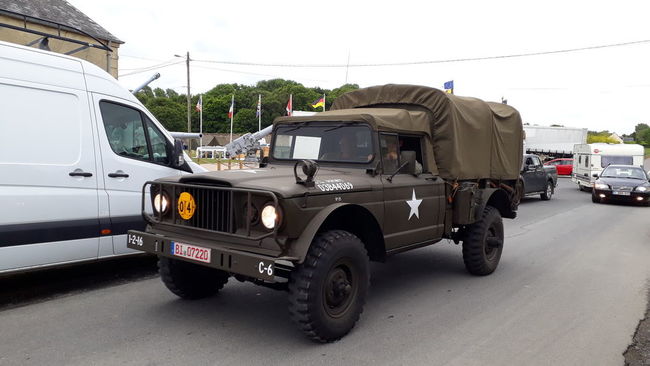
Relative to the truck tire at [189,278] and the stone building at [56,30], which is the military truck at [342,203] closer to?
the truck tire at [189,278]

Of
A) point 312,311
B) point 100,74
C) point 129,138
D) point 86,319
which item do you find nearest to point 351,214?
point 312,311

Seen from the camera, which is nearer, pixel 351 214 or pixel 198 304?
pixel 351 214

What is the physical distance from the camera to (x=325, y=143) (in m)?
5.36

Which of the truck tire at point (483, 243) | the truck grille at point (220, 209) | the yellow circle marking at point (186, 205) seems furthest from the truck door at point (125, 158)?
the truck tire at point (483, 243)

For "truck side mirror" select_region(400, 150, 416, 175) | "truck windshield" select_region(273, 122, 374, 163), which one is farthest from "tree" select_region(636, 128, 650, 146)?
"truck windshield" select_region(273, 122, 374, 163)

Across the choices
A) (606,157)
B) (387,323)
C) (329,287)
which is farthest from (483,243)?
(606,157)

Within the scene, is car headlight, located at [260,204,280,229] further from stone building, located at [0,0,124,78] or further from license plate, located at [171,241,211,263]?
stone building, located at [0,0,124,78]

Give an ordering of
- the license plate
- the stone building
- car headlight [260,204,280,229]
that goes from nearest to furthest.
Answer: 1. car headlight [260,204,280,229]
2. the license plate
3. the stone building

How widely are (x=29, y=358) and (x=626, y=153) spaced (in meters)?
24.3

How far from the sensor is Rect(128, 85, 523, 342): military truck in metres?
3.77

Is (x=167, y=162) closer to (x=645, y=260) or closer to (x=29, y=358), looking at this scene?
(x=29, y=358)

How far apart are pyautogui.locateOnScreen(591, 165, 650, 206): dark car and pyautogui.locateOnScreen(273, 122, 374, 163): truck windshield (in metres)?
14.9

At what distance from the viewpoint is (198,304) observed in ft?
16.2

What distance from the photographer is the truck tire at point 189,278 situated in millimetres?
4781
